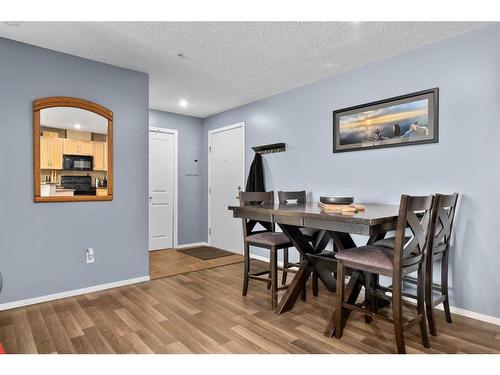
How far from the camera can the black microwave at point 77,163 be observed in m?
2.98

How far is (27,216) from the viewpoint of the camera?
2758mm

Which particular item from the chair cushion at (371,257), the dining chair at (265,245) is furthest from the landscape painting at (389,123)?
the chair cushion at (371,257)

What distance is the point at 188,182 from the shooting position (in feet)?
18.0

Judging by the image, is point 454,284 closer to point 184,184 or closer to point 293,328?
point 293,328

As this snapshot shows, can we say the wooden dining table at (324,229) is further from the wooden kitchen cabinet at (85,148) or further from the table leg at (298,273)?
the wooden kitchen cabinet at (85,148)

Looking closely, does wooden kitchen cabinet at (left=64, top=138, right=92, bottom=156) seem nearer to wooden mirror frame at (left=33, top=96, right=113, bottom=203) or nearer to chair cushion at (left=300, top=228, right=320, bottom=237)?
wooden mirror frame at (left=33, top=96, right=113, bottom=203)

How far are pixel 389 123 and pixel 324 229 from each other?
1569 mm

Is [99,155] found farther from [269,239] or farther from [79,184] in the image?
[269,239]

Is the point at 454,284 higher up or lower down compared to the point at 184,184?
lower down

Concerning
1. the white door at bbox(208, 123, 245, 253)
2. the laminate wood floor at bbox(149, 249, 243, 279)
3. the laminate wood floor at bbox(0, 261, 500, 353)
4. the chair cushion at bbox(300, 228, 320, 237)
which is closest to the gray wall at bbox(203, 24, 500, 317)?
the laminate wood floor at bbox(0, 261, 500, 353)

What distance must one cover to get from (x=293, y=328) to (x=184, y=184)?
3649mm

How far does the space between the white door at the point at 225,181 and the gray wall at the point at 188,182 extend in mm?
261
